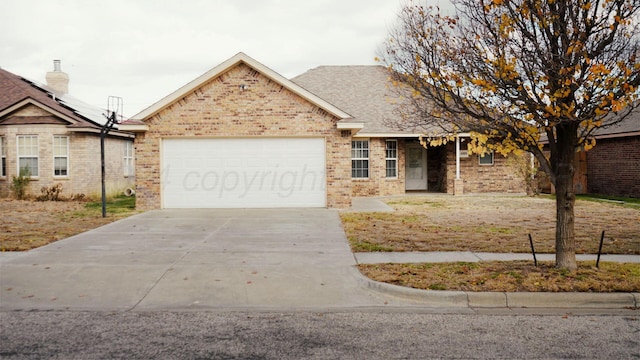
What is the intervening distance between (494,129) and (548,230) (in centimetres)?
553

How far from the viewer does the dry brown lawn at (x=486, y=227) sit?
10.0m

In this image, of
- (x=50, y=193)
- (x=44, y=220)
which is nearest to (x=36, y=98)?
(x=50, y=193)

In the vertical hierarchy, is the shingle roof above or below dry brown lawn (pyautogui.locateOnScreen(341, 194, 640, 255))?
above

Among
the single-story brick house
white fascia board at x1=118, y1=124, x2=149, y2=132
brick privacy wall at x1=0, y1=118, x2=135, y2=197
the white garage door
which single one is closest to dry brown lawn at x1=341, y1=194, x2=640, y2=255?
the single-story brick house

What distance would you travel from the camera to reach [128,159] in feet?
84.7

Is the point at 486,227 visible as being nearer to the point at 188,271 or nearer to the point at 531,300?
the point at 531,300

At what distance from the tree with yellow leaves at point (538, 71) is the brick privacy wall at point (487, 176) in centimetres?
1615

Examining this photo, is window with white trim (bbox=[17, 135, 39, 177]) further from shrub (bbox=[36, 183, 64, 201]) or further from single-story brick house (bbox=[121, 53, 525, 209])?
single-story brick house (bbox=[121, 53, 525, 209])

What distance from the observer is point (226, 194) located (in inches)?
666

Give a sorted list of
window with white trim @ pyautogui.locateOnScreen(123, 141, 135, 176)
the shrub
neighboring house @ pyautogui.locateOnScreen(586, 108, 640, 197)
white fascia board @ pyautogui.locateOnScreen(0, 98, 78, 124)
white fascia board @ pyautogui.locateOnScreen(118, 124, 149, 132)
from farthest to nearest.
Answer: window with white trim @ pyautogui.locateOnScreen(123, 141, 135, 176)
white fascia board @ pyautogui.locateOnScreen(0, 98, 78, 124)
the shrub
neighboring house @ pyautogui.locateOnScreen(586, 108, 640, 197)
white fascia board @ pyautogui.locateOnScreen(118, 124, 149, 132)

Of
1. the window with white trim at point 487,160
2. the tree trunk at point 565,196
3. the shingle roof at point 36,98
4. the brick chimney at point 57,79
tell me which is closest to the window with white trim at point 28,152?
the shingle roof at point 36,98

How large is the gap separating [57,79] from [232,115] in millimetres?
17687

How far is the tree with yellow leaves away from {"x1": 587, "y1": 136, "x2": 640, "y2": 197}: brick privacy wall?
15694 mm

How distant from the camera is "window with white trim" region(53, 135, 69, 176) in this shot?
21531 millimetres
